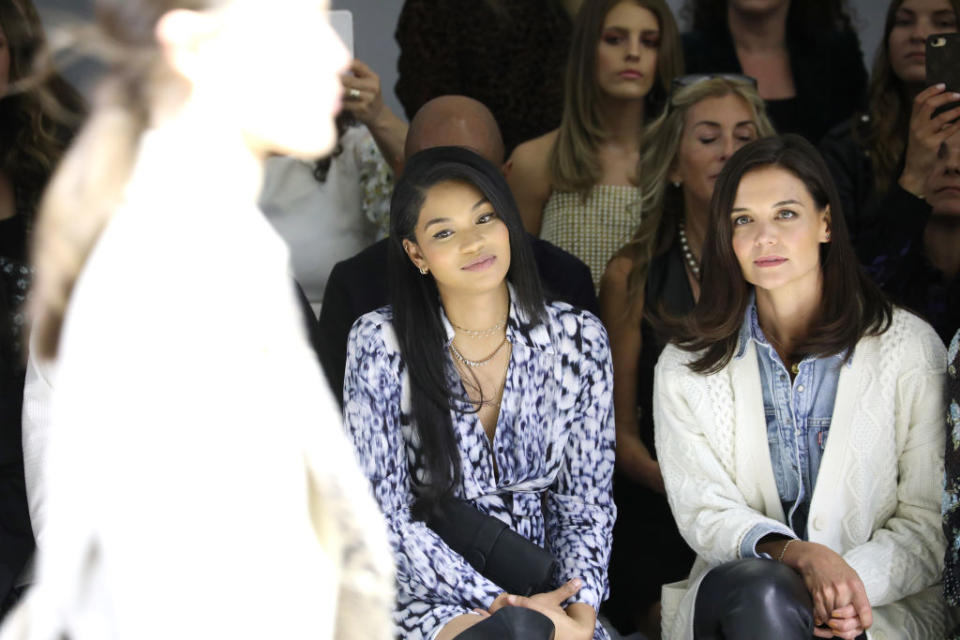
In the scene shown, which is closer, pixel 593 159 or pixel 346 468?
pixel 346 468

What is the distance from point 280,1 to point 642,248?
166 cm

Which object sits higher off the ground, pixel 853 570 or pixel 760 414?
pixel 760 414

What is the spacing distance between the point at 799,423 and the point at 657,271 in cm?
65

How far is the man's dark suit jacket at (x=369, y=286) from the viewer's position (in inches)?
101

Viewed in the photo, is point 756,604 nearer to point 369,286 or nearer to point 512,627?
point 512,627

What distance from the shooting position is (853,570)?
6.60ft

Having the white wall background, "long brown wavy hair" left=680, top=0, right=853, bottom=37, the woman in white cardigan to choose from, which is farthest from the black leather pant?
the white wall background

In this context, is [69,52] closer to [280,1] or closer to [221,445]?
[280,1]

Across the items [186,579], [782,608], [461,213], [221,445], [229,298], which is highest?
[461,213]

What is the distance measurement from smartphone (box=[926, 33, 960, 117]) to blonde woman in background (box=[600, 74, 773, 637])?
397mm

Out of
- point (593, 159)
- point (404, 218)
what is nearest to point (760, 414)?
point (404, 218)

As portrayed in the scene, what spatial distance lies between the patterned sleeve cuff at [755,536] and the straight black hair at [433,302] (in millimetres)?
505

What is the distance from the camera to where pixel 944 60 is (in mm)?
2492

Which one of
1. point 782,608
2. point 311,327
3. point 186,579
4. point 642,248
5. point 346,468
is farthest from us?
point 642,248
